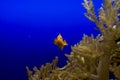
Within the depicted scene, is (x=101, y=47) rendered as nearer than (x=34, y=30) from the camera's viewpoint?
Yes

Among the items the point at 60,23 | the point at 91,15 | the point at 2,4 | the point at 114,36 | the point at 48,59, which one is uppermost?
the point at 2,4

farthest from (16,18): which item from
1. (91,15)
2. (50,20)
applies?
(91,15)

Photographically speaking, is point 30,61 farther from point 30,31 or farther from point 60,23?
point 60,23

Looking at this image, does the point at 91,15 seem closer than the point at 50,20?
Yes

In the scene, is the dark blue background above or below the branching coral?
above

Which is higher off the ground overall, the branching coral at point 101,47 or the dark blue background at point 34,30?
the dark blue background at point 34,30

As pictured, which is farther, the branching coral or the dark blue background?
the dark blue background

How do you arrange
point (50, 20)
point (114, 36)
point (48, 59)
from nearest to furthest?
point (114, 36) → point (48, 59) → point (50, 20)

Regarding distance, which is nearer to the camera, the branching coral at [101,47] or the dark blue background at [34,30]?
the branching coral at [101,47]
